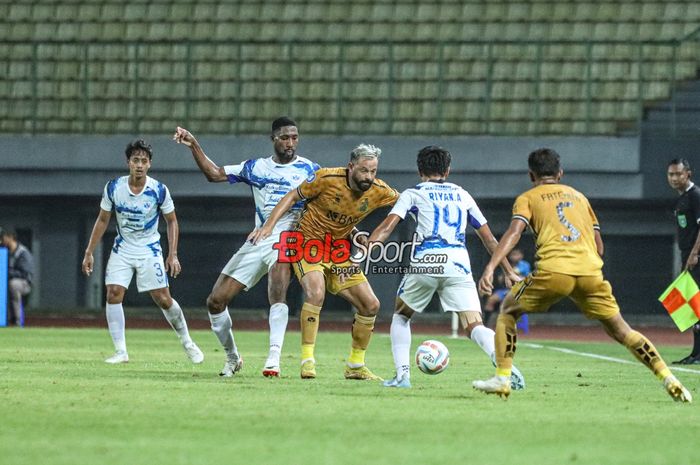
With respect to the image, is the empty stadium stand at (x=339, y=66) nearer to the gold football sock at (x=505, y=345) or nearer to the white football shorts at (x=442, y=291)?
the white football shorts at (x=442, y=291)

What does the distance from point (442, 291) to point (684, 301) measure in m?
5.09

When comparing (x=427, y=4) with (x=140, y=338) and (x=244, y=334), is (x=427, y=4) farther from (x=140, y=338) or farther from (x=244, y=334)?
(x=140, y=338)

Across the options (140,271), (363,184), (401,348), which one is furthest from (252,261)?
(140,271)

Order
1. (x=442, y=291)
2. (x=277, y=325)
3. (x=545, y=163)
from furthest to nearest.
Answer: (x=277, y=325), (x=442, y=291), (x=545, y=163)

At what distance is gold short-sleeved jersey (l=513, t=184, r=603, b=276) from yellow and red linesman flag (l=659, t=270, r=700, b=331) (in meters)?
5.43

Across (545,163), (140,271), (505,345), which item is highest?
(545,163)

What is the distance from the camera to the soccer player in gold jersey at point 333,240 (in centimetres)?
1163

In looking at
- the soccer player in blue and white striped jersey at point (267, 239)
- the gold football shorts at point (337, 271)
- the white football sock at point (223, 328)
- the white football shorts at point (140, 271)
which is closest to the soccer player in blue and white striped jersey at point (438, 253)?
the gold football shorts at point (337, 271)

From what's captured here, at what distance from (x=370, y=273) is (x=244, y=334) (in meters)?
5.03

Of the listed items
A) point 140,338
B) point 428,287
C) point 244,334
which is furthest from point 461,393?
point 244,334

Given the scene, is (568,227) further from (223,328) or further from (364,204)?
(223,328)

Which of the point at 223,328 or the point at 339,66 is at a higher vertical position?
the point at 339,66

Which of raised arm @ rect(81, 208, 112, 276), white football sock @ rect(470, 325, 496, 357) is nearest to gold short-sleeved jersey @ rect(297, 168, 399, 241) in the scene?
white football sock @ rect(470, 325, 496, 357)

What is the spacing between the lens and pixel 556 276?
959 centimetres
